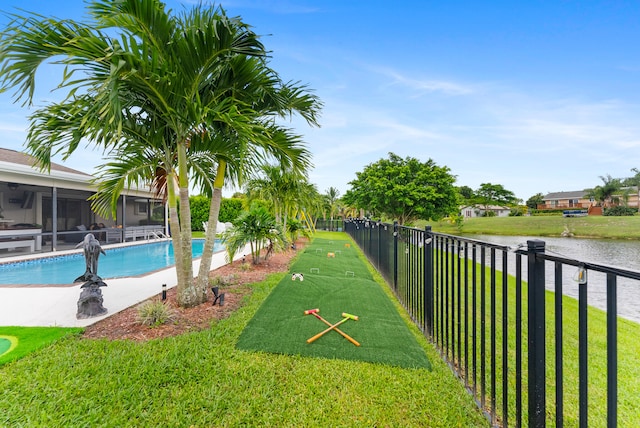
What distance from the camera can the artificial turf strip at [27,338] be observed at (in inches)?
103

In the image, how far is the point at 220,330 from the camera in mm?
3154

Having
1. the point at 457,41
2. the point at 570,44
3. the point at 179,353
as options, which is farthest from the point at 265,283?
the point at 570,44

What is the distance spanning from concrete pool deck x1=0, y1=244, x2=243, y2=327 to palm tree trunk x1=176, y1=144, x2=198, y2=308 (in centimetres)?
107

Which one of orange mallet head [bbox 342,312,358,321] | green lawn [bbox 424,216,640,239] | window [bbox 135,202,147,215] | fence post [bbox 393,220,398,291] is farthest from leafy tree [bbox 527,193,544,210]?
orange mallet head [bbox 342,312,358,321]

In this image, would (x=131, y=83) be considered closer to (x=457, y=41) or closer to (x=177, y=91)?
(x=177, y=91)

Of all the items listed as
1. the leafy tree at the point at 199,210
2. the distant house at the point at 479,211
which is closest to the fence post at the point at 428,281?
the leafy tree at the point at 199,210

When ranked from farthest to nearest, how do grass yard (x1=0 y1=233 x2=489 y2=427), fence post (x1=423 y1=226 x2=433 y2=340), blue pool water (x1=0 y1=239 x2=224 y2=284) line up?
blue pool water (x1=0 y1=239 x2=224 y2=284) → fence post (x1=423 y1=226 x2=433 y2=340) → grass yard (x1=0 y1=233 x2=489 y2=427)

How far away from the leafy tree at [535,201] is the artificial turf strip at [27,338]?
73.8 meters

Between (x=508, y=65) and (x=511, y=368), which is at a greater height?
(x=508, y=65)

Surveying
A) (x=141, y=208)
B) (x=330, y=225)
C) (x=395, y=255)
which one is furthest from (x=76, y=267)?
(x=330, y=225)

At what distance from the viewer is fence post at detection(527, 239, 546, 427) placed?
1.34 metres

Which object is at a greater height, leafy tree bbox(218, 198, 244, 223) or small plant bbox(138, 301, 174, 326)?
leafy tree bbox(218, 198, 244, 223)

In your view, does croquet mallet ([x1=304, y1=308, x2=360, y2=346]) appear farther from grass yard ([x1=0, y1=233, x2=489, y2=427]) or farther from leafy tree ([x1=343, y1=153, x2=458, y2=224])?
leafy tree ([x1=343, y1=153, x2=458, y2=224])

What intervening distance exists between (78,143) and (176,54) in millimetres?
1755
